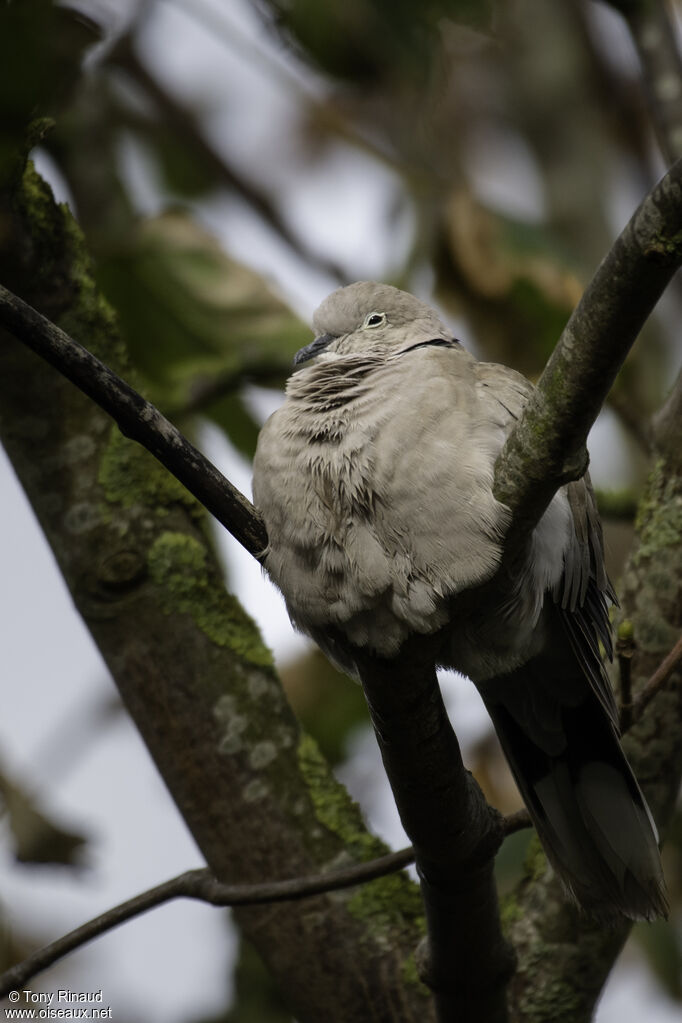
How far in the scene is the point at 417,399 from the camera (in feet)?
7.66

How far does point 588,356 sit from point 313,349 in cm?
150

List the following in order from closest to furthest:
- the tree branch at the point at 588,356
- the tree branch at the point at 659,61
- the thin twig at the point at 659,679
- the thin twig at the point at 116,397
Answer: the tree branch at the point at 588,356 → the thin twig at the point at 116,397 → the thin twig at the point at 659,679 → the tree branch at the point at 659,61

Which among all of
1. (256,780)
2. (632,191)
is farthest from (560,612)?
(632,191)

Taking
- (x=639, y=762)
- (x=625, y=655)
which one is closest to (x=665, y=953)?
(x=639, y=762)

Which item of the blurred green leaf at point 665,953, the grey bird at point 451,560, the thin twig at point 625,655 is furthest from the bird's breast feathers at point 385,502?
the blurred green leaf at point 665,953

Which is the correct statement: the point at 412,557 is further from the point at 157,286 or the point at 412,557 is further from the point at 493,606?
the point at 157,286

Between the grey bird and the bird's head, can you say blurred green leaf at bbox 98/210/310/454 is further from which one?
the grey bird

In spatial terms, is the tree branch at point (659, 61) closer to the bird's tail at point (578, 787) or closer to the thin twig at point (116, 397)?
the bird's tail at point (578, 787)

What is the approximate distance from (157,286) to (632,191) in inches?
135

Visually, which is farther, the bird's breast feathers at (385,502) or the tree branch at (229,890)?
the tree branch at (229,890)

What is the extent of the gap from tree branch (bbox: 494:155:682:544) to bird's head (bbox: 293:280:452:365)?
1138mm

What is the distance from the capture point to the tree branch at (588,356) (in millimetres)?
1590

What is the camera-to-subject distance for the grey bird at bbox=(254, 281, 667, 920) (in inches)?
83.7

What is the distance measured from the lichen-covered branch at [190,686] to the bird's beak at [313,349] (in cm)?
50
